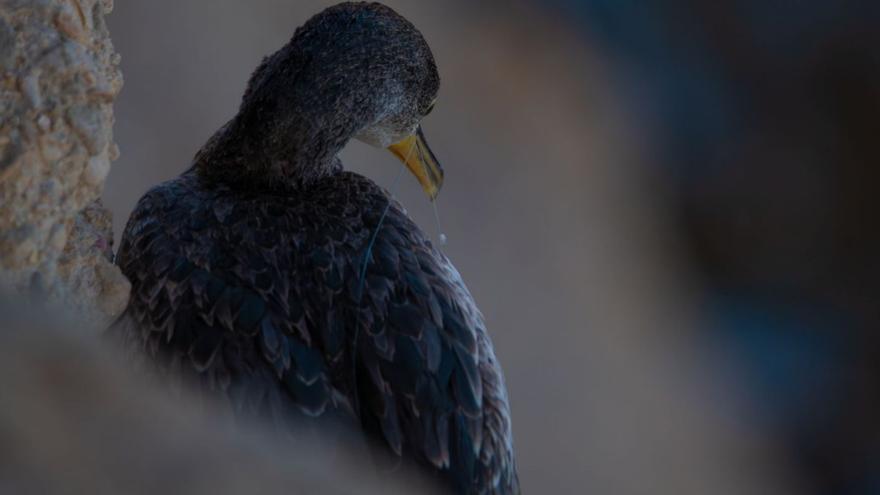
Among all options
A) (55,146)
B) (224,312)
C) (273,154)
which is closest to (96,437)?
(55,146)

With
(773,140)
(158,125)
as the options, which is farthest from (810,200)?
(158,125)

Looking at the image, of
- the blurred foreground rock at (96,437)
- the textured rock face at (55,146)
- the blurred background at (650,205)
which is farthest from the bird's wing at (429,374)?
the blurred background at (650,205)

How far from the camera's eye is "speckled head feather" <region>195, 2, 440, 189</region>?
2.37 m

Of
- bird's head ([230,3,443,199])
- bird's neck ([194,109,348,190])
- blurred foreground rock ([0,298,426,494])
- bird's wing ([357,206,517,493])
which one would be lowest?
blurred foreground rock ([0,298,426,494])

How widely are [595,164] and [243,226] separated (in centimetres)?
331

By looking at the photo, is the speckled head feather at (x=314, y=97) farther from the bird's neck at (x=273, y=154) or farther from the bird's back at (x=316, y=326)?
the bird's back at (x=316, y=326)

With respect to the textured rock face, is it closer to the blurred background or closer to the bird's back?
the bird's back

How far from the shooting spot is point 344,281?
2139mm

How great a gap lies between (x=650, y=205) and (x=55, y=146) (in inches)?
158

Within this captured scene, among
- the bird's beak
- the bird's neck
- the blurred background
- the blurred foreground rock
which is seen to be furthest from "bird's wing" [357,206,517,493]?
the blurred background

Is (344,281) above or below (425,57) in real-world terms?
below

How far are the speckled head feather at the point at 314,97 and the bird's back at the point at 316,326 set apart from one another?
136 millimetres

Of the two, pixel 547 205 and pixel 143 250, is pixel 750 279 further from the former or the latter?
pixel 143 250

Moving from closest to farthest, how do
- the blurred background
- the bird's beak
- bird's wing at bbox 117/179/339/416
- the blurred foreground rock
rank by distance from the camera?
the blurred foreground rock, bird's wing at bbox 117/179/339/416, the bird's beak, the blurred background
